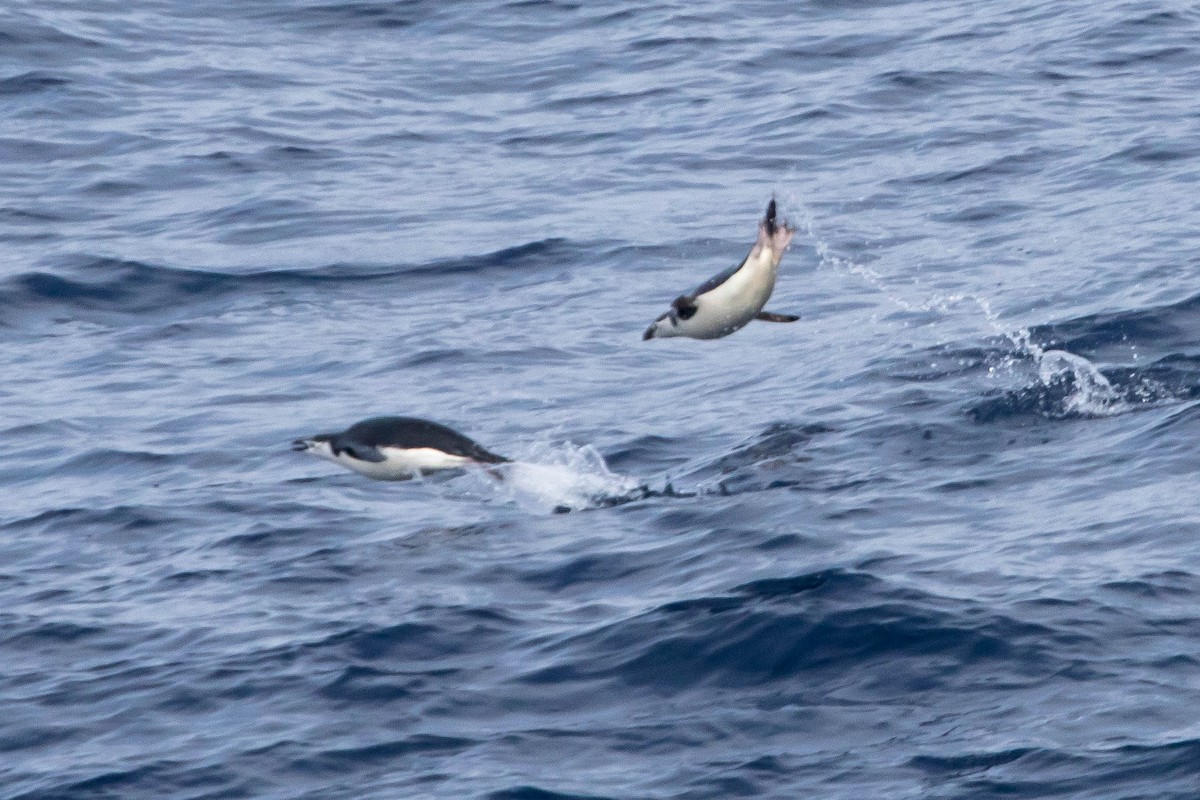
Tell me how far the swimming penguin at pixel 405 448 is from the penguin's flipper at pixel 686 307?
1.25m

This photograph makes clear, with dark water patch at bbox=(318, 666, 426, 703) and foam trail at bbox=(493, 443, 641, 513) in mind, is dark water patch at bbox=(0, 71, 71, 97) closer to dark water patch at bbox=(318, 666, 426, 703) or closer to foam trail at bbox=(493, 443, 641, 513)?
foam trail at bbox=(493, 443, 641, 513)

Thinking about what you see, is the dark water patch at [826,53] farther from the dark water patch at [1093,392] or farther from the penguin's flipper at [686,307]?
the penguin's flipper at [686,307]

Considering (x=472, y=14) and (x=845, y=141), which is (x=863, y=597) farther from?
(x=472, y=14)

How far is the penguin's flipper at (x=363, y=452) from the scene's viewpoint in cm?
1105

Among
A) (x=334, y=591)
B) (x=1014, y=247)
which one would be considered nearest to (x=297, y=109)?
(x=1014, y=247)

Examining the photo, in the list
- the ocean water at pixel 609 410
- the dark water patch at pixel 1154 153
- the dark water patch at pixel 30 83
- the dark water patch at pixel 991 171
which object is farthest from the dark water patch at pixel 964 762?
the dark water patch at pixel 30 83

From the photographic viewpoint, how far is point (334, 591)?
1032 centimetres

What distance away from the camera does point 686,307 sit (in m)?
11.4

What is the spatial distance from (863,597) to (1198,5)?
1640 centimetres

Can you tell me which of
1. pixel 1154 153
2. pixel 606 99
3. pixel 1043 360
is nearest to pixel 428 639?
pixel 1043 360

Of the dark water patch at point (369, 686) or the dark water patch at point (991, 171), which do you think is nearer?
the dark water patch at point (369, 686)

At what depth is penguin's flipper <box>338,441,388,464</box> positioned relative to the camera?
11047 millimetres

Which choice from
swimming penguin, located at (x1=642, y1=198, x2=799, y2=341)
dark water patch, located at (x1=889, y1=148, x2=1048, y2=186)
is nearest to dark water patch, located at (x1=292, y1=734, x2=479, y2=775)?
swimming penguin, located at (x1=642, y1=198, x2=799, y2=341)

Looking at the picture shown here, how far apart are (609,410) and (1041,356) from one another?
2731mm
